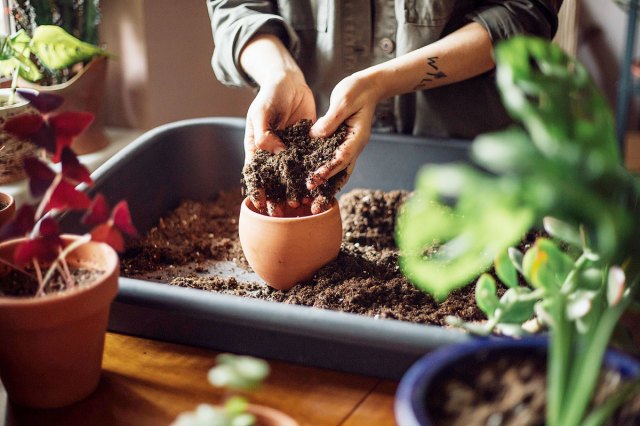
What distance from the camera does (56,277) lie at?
762 mm

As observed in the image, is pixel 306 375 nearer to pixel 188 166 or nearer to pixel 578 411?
pixel 578 411

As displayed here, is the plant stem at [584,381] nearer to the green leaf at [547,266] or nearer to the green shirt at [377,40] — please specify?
the green leaf at [547,266]

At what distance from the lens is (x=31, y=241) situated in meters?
0.75

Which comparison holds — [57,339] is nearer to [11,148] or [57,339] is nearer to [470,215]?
[470,215]

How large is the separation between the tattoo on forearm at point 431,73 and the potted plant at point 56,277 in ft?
2.03

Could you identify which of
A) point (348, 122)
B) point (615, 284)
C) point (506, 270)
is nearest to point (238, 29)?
point (348, 122)

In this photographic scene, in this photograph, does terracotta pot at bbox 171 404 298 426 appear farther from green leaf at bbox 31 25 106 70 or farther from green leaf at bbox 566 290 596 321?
green leaf at bbox 31 25 106 70

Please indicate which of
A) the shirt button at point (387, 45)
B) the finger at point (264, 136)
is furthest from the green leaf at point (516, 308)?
the shirt button at point (387, 45)

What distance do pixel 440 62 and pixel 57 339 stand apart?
74 cm

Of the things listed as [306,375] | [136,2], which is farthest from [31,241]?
[136,2]

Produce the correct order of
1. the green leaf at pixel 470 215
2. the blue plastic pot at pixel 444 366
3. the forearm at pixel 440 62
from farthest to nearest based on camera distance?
the forearm at pixel 440 62 < the blue plastic pot at pixel 444 366 < the green leaf at pixel 470 215

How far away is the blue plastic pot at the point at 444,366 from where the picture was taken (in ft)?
1.69

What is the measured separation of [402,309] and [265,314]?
26 centimetres

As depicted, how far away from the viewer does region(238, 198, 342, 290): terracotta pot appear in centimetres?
96
